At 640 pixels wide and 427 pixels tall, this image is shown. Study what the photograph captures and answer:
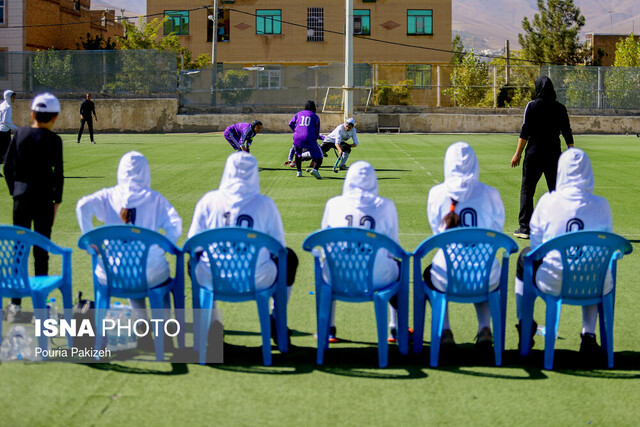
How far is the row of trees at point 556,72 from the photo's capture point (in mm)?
43219

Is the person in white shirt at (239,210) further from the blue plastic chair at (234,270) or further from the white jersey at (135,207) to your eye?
the white jersey at (135,207)

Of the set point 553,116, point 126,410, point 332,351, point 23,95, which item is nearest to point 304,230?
point 553,116

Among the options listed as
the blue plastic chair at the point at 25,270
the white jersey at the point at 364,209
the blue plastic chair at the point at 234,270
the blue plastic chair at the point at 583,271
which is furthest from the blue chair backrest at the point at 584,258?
the blue plastic chair at the point at 25,270

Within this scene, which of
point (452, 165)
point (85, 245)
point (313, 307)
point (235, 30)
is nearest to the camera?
point (85, 245)

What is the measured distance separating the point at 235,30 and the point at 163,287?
60.7 meters

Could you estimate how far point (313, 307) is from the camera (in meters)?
7.20

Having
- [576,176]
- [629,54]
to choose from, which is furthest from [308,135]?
[629,54]

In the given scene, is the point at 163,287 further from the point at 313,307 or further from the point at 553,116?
the point at 553,116

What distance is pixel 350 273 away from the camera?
547 centimetres

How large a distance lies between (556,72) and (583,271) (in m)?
40.9

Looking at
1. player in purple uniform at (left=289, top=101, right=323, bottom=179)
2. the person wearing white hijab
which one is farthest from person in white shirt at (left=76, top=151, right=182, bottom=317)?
player in purple uniform at (left=289, top=101, right=323, bottom=179)

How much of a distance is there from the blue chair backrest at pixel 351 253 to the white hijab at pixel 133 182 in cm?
132

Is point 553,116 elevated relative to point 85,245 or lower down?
elevated

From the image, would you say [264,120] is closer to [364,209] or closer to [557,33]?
[364,209]
